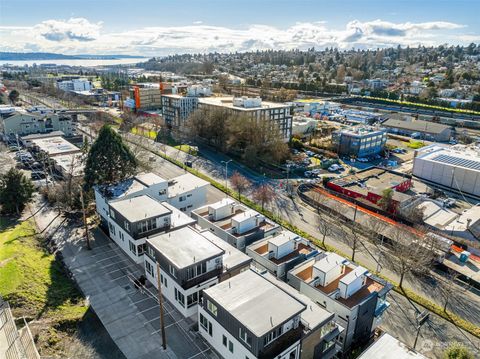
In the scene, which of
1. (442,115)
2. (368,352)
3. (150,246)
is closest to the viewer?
(368,352)

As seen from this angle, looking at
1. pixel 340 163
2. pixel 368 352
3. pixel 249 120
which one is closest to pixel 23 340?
pixel 368 352

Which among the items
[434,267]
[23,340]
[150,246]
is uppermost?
[150,246]

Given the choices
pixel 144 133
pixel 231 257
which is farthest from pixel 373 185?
pixel 144 133

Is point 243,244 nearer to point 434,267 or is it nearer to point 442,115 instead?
point 434,267

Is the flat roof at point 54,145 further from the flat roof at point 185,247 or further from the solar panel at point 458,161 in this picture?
the solar panel at point 458,161

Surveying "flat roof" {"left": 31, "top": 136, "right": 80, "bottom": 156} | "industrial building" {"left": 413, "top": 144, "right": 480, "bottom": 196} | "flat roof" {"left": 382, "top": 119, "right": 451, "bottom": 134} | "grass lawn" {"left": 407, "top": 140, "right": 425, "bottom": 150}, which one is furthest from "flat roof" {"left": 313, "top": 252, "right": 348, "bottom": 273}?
"flat roof" {"left": 382, "top": 119, "right": 451, "bottom": 134}

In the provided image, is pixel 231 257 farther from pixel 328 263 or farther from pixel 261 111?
pixel 261 111

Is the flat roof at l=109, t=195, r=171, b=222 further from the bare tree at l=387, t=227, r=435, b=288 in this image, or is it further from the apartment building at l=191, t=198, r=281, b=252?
the bare tree at l=387, t=227, r=435, b=288
